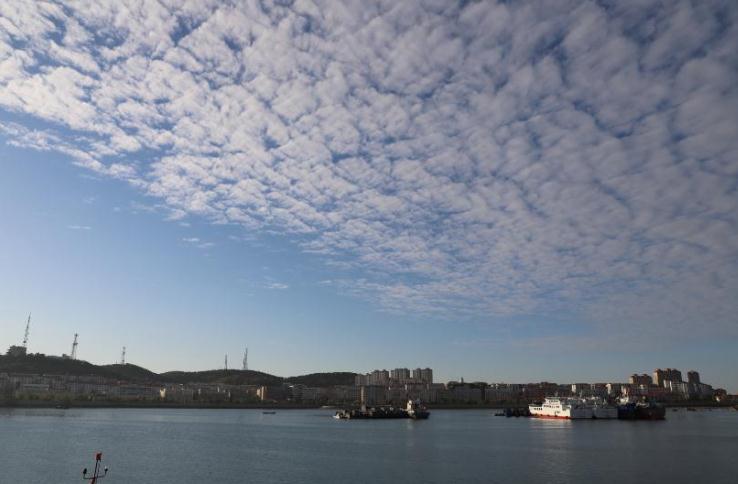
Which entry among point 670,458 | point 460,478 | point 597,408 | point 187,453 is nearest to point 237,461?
point 187,453

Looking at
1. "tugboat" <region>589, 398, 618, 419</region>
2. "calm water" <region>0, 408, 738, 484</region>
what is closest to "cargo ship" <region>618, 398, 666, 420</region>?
"tugboat" <region>589, 398, 618, 419</region>

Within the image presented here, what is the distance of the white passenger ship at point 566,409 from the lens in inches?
6588

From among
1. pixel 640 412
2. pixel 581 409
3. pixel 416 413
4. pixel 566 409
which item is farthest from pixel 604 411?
pixel 416 413

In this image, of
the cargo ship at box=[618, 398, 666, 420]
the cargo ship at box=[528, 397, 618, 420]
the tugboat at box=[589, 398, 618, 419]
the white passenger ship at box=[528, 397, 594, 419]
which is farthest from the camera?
the white passenger ship at box=[528, 397, 594, 419]

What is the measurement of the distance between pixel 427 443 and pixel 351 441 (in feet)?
44.3

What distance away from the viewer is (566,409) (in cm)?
17275

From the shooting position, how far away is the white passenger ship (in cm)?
16732

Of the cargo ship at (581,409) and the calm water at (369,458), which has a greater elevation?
the cargo ship at (581,409)

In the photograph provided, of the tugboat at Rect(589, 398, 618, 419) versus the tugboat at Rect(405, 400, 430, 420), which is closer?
the tugboat at Rect(589, 398, 618, 419)

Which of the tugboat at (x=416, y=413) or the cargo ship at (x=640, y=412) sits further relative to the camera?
the tugboat at (x=416, y=413)

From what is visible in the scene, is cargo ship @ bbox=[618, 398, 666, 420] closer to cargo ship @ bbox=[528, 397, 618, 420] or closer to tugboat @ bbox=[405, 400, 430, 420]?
cargo ship @ bbox=[528, 397, 618, 420]

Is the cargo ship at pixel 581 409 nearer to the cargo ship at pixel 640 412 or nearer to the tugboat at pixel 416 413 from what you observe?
the cargo ship at pixel 640 412

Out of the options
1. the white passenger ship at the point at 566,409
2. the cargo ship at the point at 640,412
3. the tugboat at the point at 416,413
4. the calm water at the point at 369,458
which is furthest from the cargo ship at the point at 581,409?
the calm water at the point at 369,458

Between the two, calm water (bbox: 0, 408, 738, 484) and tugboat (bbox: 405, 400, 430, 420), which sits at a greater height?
tugboat (bbox: 405, 400, 430, 420)
